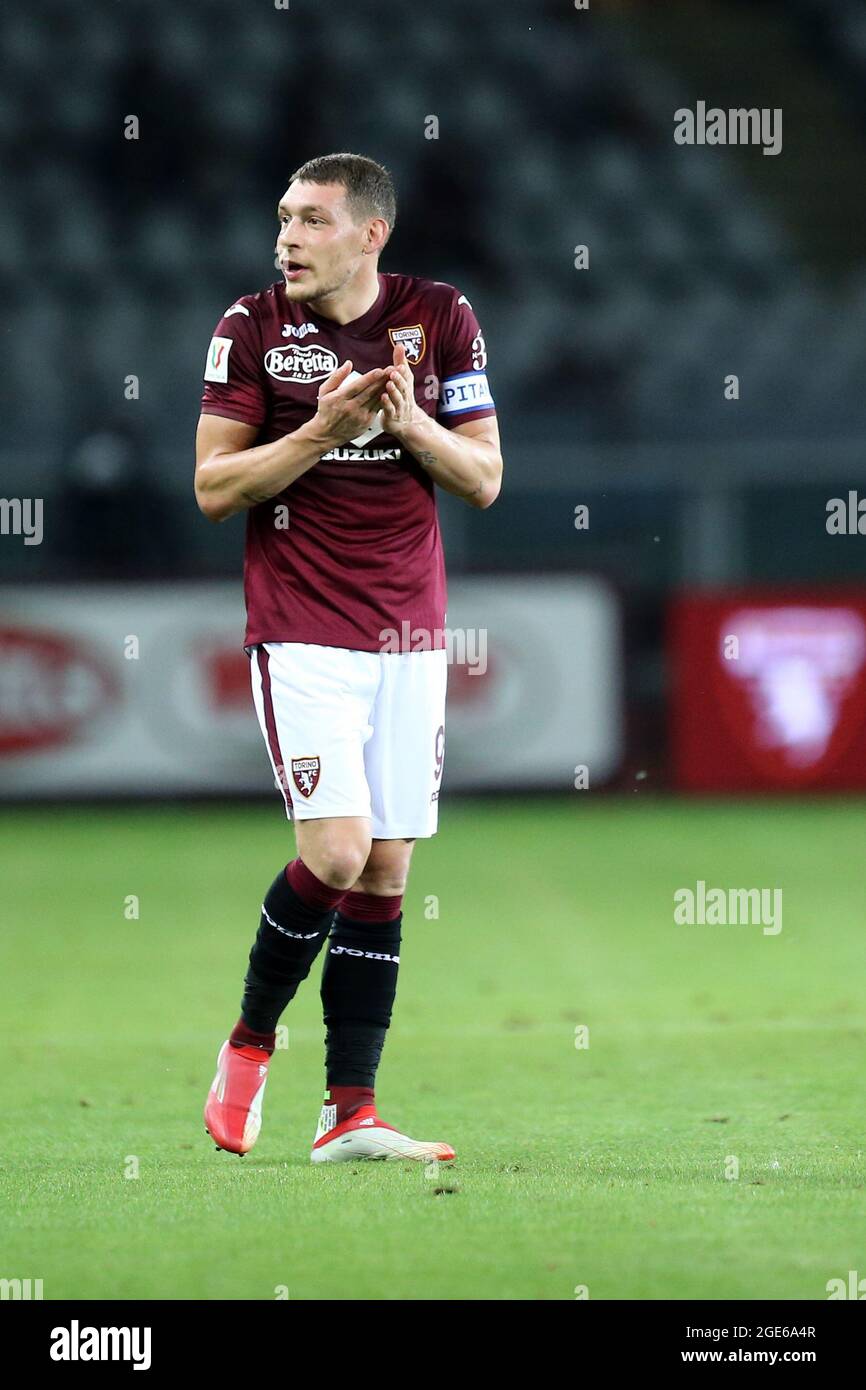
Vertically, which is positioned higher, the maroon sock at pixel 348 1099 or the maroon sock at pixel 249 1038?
the maroon sock at pixel 249 1038

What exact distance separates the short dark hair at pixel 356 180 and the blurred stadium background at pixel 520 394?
147 inches

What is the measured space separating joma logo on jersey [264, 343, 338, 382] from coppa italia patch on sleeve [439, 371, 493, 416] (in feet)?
0.98

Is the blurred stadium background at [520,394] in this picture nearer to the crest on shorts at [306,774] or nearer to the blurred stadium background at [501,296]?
the blurred stadium background at [501,296]

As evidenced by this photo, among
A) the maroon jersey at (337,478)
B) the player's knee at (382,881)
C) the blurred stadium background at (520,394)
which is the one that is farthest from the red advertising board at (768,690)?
the maroon jersey at (337,478)

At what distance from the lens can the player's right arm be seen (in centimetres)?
439

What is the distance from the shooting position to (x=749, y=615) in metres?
13.3

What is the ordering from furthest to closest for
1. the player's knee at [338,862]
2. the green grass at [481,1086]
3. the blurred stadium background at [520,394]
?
1. the blurred stadium background at [520,394]
2. the player's knee at [338,862]
3. the green grass at [481,1086]

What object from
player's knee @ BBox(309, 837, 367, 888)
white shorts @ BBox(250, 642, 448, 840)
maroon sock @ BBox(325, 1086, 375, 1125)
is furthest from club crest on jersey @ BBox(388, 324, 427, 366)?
maroon sock @ BBox(325, 1086, 375, 1125)

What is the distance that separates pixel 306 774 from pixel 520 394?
12232 millimetres

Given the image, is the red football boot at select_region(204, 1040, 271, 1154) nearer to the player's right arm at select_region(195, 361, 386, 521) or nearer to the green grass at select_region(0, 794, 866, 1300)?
the green grass at select_region(0, 794, 866, 1300)

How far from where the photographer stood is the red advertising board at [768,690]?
13.2 meters
